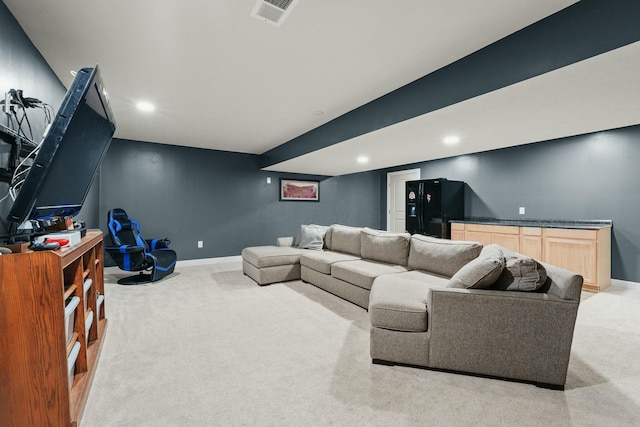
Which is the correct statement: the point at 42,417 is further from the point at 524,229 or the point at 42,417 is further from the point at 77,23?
the point at 524,229

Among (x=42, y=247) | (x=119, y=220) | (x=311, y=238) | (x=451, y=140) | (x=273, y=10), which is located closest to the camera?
(x=42, y=247)

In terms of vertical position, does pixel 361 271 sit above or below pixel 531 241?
below

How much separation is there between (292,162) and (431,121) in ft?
9.52

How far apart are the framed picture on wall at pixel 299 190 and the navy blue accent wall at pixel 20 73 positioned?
426 cm

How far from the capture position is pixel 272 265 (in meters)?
4.06

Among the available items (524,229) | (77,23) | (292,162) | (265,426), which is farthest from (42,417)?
(524,229)

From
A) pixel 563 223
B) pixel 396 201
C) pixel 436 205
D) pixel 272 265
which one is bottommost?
pixel 272 265

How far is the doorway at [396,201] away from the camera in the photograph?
740 centimetres

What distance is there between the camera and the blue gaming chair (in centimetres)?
392

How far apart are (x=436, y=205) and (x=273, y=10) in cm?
460

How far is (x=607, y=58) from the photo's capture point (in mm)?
1699

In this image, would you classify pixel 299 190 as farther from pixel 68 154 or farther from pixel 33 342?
pixel 33 342

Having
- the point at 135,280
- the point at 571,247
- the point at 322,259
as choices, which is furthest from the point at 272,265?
the point at 571,247

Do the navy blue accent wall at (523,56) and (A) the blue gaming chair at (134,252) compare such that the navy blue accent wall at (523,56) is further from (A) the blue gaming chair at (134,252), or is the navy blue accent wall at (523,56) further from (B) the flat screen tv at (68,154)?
(A) the blue gaming chair at (134,252)
